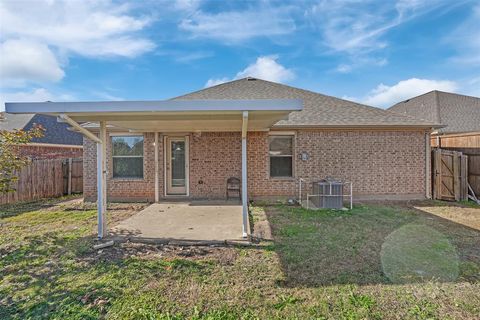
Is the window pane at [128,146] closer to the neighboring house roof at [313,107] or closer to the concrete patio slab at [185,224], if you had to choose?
the concrete patio slab at [185,224]

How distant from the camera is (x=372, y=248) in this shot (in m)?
4.71

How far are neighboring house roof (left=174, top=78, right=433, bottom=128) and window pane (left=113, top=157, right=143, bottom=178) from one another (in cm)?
305

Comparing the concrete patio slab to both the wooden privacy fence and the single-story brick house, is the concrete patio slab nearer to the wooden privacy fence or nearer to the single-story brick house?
the single-story brick house

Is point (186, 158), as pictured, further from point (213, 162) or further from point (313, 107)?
point (313, 107)

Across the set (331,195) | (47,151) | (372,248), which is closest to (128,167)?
(331,195)

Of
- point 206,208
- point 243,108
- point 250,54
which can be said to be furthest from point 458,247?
point 250,54

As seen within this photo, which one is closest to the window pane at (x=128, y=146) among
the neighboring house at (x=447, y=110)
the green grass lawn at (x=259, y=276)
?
the green grass lawn at (x=259, y=276)

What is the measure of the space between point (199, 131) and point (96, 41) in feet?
14.5

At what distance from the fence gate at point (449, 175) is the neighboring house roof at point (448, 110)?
23.1 ft

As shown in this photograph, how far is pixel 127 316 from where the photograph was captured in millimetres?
2781

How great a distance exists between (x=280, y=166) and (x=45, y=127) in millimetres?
16481

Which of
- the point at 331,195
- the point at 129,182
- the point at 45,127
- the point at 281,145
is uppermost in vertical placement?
the point at 45,127

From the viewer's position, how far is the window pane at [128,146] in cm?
952

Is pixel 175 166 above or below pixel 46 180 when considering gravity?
above
